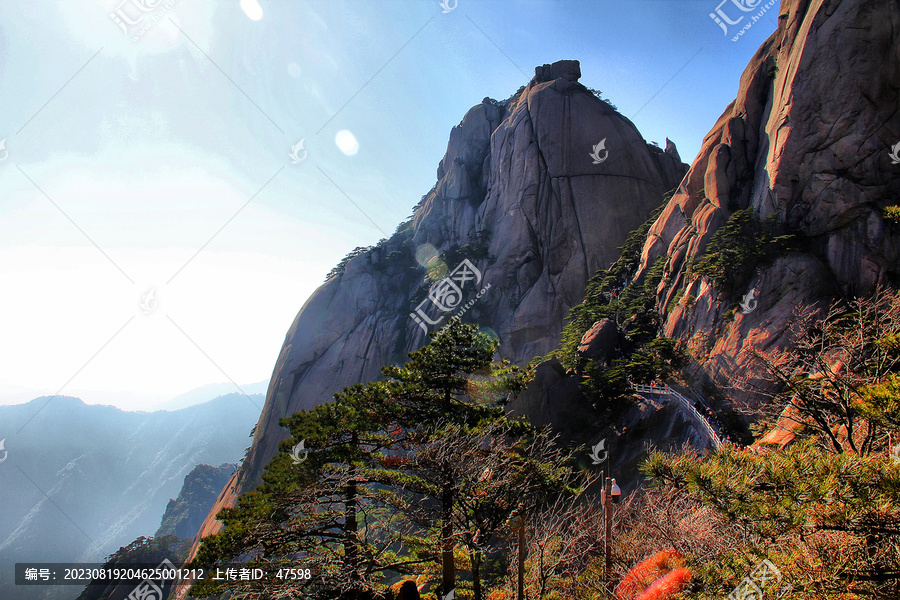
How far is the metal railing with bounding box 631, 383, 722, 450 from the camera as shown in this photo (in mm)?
12375

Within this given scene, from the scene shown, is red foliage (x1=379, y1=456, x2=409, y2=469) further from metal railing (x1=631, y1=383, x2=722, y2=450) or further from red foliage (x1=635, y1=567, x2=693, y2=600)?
metal railing (x1=631, y1=383, x2=722, y2=450)

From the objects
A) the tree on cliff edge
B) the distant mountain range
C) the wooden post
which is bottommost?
the wooden post

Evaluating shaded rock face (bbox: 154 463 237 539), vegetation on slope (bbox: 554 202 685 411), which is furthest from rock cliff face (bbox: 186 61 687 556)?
shaded rock face (bbox: 154 463 237 539)

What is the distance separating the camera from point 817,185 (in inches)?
647

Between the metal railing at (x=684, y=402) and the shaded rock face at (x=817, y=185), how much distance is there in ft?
5.74

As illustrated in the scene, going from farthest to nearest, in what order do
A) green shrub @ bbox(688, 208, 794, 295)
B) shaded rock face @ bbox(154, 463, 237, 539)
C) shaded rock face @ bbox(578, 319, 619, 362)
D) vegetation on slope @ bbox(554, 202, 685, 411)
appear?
1. shaded rock face @ bbox(154, 463, 237, 539)
2. shaded rock face @ bbox(578, 319, 619, 362)
3. vegetation on slope @ bbox(554, 202, 685, 411)
4. green shrub @ bbox(688, 208, 794, 295)

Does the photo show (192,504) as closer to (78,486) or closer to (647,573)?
(647,573)

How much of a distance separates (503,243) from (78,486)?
203 metres

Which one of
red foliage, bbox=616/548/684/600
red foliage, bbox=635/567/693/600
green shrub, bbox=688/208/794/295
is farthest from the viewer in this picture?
green shrub, bbox=688/208/794/295

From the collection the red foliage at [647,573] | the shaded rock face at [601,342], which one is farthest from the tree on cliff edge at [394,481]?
the shaded rock face at [601,342]

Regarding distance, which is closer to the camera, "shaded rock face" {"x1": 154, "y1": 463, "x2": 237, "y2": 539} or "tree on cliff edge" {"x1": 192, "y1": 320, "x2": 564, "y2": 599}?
"tree on cliff edge" {"x1": 192, "y1": 320, "x2": 564, "y2": 599}

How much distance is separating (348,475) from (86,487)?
699ft

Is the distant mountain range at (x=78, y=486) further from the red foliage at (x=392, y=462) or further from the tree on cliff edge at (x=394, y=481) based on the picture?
the red foliage at (x=392, y=462)

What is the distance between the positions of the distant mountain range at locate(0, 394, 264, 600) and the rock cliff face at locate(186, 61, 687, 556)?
86.3m
